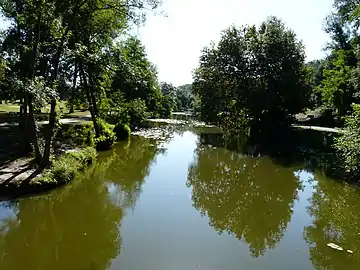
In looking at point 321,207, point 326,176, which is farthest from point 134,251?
point 326,176

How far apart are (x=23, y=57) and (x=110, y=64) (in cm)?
591

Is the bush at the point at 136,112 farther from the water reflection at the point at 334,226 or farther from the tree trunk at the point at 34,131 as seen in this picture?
the water reflection at the point at 334,226

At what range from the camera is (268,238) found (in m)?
8.54

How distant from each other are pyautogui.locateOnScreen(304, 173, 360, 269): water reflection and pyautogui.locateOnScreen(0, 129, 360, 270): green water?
0.02m

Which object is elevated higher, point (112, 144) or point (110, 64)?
point (110, 64)

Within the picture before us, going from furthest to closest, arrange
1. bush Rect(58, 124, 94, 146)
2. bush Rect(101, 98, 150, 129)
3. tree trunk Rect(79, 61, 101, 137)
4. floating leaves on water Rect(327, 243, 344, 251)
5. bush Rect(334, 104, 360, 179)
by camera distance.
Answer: bush Rect(101, 98, 150, 129), tree trunk Rect(79, 61, 101, 137), bush Rect(58, 124, 94, 146), bush Rect(334, 104, 360, 179), floating leaves on water Rect(327, 243, 344, 251)

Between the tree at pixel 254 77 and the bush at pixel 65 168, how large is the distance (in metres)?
19.6

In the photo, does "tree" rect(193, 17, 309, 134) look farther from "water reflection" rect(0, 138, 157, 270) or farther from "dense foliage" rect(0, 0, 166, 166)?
"water reflection" rect(0, 138, 157, 270)

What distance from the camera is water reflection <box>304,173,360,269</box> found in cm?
737

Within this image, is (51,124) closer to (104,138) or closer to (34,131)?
(34,131)

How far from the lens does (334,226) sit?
9430 millimetres

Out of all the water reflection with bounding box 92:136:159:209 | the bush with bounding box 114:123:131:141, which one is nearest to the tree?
the bush with bounding box 114:123:131:141

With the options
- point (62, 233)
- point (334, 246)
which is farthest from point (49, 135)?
point (334, 246)

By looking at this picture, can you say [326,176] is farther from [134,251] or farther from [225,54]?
[225,54]
